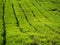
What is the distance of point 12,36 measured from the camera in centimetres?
2470

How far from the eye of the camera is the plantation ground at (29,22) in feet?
76.8

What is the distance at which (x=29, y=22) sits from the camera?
3216cm

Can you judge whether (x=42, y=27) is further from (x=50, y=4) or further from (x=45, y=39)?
(x=50, y=4)

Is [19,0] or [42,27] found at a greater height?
[42,27]

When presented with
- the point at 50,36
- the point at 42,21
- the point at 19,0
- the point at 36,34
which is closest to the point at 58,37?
the point at 50,36

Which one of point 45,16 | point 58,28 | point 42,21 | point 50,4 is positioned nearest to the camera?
point 58,28

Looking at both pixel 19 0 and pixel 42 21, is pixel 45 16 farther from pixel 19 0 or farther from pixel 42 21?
pixel 19 0

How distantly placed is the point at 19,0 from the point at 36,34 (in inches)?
1015

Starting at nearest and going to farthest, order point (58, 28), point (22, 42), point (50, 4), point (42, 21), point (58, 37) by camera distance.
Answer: point (22, 42), point (58, 37), point (58, 28), point (42, 21), point (50, 4)

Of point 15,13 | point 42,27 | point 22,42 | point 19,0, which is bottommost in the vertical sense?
point 19,0

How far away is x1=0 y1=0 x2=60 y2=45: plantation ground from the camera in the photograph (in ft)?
76.8

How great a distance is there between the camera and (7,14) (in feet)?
122

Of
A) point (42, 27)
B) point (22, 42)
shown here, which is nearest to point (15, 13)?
point (42, 27)

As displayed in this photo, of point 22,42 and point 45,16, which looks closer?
point 22,42
